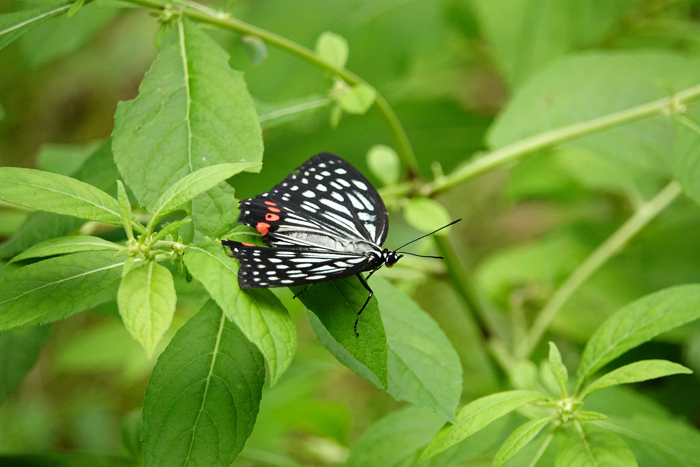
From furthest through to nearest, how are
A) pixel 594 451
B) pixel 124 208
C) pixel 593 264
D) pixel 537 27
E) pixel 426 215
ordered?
1. pixel 537 27
2. pixel 593 264
3. pixel 426 215
4. pixel 594 451
5. pixel 124 208

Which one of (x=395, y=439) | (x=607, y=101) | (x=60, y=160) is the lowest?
(x=395, y=439)

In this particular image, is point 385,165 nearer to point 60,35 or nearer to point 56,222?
point 56,222

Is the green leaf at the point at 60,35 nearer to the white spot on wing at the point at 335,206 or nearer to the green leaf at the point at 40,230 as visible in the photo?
the green leaf at the point at 40,230

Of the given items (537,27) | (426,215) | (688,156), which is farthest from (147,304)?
(537,27)

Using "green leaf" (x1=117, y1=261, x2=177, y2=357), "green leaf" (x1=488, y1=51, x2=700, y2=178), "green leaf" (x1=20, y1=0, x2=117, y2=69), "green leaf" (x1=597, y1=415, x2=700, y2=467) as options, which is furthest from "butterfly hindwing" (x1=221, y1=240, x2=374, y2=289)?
"green leaf" (x1=20, y1=0, x2=117, y2=69)

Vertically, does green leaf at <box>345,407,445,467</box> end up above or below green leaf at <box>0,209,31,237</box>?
below

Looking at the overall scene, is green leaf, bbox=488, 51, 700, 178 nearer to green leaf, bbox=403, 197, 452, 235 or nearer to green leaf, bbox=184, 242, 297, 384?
green leaf, bbox=403, 197, 452, 235
